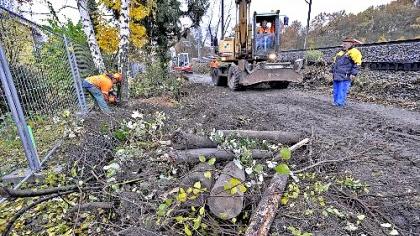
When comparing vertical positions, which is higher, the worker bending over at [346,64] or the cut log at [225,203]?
the worker bending over at [346,64]

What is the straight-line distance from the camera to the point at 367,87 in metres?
9.82

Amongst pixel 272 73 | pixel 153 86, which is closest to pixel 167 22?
pixel 153 86

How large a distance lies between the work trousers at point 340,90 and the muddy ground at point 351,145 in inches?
10.9

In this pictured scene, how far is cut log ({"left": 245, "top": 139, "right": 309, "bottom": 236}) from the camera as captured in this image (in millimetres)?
2340

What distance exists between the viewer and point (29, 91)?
4.36 meters

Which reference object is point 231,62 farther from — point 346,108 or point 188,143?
point 188,143

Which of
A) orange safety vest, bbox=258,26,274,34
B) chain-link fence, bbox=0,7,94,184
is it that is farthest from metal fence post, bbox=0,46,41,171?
orange safety vest, bbox=258,26,274,34

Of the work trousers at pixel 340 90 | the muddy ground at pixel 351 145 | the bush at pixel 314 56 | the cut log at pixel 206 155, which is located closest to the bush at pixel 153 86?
the muddy ground at pixel 351 145

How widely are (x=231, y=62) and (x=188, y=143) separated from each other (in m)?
9.32

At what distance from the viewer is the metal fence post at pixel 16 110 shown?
10.7 ft

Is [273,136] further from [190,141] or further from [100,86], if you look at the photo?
[100,86]

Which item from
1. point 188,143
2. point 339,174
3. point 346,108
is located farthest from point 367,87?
point 188,143

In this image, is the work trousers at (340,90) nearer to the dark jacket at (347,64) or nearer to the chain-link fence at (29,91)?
the dark jacket at (347,64)

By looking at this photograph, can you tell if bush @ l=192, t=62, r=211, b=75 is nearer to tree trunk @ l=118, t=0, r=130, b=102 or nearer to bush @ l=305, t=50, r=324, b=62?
bush @ l=305, t=50, r=324, b=62
